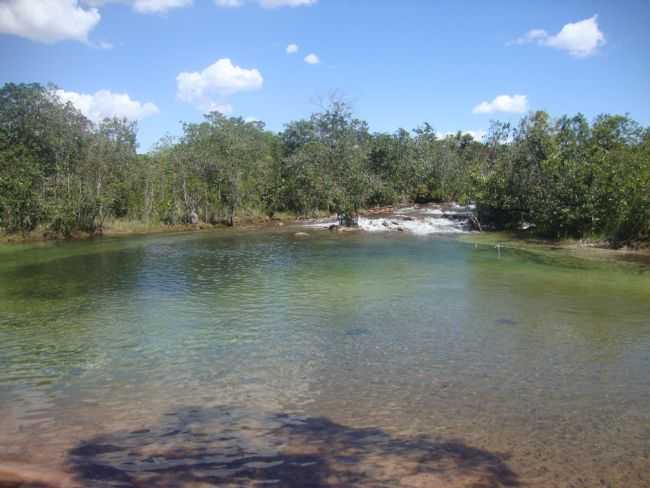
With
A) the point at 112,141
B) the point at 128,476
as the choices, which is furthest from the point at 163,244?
the point at 128,476

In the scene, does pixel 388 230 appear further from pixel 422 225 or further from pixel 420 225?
pixel 422 225

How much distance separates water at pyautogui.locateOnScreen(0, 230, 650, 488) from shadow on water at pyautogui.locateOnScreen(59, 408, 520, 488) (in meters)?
0.03

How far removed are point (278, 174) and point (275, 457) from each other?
56.2 metres

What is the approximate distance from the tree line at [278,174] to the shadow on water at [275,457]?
2593cm

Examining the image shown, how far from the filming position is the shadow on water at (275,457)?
20.3 ft

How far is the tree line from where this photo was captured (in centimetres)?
3119

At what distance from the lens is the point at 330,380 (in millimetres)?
9922

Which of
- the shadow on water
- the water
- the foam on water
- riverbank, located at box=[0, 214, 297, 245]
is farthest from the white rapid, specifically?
the shadow on water

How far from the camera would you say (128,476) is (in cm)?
623

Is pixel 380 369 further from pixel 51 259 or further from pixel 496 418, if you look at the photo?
pixel 51 259

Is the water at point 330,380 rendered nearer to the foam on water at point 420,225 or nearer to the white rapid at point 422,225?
the foam on water at point 420,225

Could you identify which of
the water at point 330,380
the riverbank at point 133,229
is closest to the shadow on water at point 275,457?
the water at point 330,380

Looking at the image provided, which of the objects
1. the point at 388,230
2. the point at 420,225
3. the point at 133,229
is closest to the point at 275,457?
the point at 388,230

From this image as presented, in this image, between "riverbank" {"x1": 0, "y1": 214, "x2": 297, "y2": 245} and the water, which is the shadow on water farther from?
"riverbank" {"x1": 0, "y1": 214, "x2": 297, "y2": 245}
